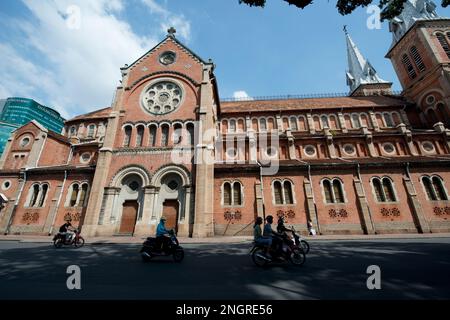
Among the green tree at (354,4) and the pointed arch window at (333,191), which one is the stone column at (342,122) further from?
the green tree at (354,4)

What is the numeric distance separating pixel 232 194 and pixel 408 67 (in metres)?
34.8

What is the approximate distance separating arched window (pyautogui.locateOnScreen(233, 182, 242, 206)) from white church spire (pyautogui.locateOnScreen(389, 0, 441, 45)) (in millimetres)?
36893

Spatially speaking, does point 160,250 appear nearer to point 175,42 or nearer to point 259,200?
point 259,200

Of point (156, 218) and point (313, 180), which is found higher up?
point (313, 180)

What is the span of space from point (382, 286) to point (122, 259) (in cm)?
850

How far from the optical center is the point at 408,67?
3177 cm

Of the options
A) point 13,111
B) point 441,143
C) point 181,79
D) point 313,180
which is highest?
point 13,111

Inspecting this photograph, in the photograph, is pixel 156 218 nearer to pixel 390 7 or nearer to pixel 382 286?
pixel 382 286

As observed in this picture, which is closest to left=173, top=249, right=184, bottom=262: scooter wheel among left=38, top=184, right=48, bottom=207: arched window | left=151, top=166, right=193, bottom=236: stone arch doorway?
left=151, top=166, right=193, bottom=236: stone arch doorway

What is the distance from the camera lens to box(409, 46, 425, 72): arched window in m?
29.7

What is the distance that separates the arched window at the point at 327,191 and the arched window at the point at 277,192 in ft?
12.8

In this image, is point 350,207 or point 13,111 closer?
point 350,207
